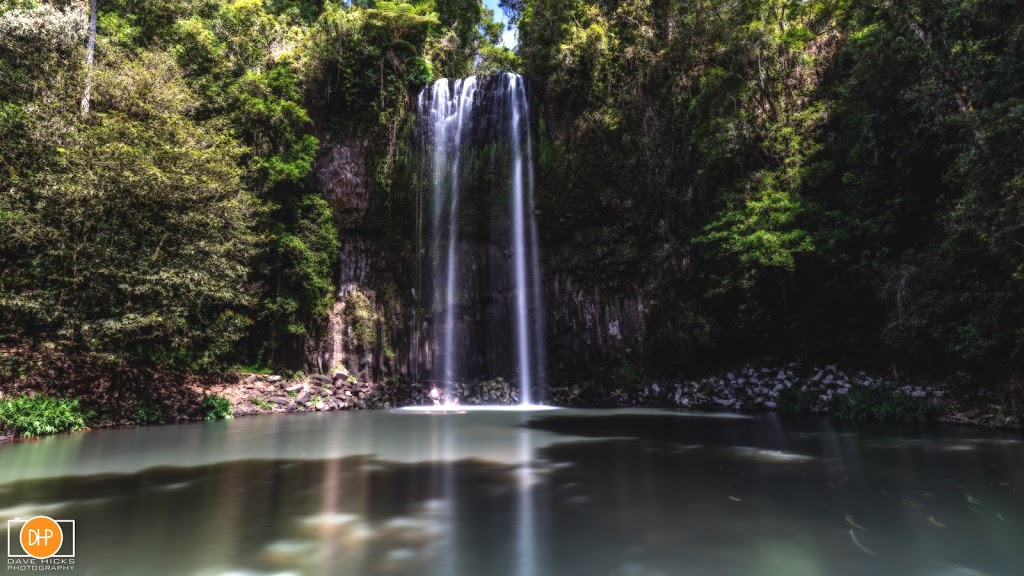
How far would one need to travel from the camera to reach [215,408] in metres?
14.4

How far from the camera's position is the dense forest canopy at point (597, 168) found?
1084 cm

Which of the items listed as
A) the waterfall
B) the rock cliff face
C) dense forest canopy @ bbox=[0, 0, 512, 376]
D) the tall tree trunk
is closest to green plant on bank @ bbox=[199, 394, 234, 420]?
dense forest canopy @ bbox=[0, 0, 512, 376]

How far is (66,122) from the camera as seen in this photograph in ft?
41.5

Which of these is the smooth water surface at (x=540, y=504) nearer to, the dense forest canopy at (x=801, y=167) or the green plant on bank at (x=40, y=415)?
the green plant on bank at (x=40, y=415)

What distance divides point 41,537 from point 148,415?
35.8 ft

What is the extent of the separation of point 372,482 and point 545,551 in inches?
123

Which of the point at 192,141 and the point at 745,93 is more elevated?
the point at 745,93

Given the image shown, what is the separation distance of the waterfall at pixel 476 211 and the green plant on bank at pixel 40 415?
37.9ft

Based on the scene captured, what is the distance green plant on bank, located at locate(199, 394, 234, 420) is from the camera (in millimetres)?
14266

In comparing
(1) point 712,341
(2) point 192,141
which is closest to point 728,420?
(1) point 712,341

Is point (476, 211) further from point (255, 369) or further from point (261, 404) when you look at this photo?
point (261, 404)

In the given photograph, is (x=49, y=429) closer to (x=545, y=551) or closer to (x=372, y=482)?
(x=372, y=482)

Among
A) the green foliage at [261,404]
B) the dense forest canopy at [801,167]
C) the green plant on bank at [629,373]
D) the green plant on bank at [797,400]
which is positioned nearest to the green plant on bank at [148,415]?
the green foliage at [261,404]

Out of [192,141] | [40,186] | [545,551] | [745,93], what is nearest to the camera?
[545,551]
